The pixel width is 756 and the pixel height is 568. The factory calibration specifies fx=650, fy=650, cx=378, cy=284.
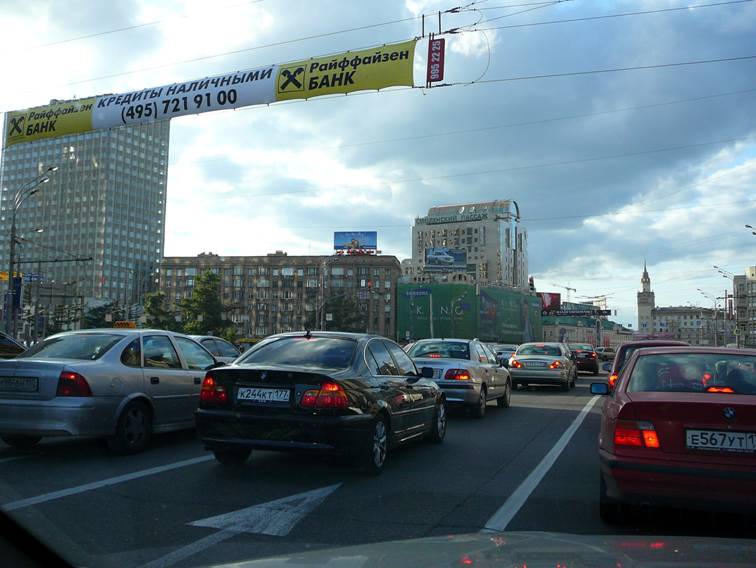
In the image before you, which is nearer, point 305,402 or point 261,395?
point 305,402

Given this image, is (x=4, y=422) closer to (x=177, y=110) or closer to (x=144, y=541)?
(x=144, y=541)

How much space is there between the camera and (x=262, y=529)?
15.7 ft

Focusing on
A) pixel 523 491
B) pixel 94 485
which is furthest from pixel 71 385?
pixel 523 491

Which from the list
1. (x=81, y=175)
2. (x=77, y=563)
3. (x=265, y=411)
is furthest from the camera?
(x=81, y=175)

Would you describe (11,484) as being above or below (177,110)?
below

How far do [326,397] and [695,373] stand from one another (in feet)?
10.8

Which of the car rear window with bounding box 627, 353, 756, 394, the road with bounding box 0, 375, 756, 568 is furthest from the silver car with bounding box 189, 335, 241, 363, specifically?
the car rear window with bounding box 627, 353, 756, 394

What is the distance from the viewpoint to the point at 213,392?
6.70m

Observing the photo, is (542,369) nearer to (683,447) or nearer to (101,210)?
(683,447)

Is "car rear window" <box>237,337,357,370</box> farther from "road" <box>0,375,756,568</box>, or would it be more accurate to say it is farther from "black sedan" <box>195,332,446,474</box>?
"road" <box>0,375,756,568</box>

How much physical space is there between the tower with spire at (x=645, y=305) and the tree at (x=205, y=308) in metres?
127

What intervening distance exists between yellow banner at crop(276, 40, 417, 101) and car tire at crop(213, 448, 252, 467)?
8319 millimetres

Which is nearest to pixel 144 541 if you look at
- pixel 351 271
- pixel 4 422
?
pixel 4 422

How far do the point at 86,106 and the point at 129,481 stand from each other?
12169mm
